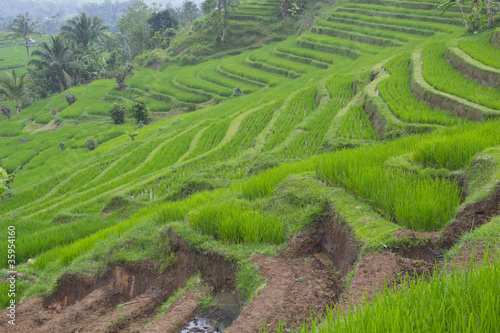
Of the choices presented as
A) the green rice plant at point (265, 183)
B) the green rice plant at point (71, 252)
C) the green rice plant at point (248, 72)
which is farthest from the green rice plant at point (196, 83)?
the green rice plant at point (71, 252)

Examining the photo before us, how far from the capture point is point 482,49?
10977 mm

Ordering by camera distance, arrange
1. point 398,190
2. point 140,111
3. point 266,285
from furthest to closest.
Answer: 1. point 140,111
2. point 398,190
3. point 266,285

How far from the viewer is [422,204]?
3180mm

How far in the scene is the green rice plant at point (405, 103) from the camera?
23.2 feet

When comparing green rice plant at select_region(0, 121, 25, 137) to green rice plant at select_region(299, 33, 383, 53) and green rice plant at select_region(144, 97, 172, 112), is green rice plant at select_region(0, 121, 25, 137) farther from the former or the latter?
green rice plant at select_region(299, 33, 383, 53)

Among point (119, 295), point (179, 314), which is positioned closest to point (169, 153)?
point (119, 295)

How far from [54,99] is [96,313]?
30100 mm

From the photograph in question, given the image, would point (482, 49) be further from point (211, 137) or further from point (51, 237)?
point (51, 237)

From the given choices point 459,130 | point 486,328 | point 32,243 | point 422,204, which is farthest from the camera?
point 32,243

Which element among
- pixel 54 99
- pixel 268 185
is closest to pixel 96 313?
pixel 268 185

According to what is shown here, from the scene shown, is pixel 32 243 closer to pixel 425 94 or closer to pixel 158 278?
pixel 158 278

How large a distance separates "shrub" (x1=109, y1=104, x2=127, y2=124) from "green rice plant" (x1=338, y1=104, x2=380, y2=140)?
16849 mm

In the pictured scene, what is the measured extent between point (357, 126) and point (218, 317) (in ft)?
20.9

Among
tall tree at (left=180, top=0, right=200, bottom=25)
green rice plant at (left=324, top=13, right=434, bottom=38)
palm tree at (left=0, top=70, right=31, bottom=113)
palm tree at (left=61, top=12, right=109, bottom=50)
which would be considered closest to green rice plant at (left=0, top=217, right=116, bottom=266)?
green rice plant at (left=324, top=13, right=434, bottom=38)
